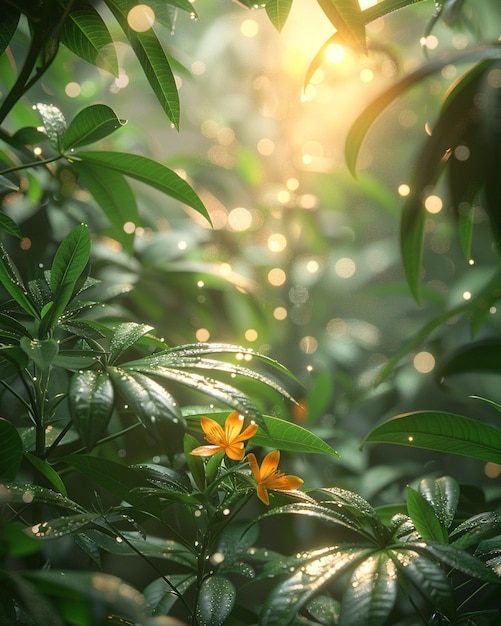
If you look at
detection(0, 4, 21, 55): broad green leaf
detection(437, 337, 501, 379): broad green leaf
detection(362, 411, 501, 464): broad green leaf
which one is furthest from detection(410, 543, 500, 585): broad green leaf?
detection(0, 4, 21, 55): broad green leaf

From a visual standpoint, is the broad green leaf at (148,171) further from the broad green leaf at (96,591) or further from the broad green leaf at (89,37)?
the broad green leaf at (96,591)

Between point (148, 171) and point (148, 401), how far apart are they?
30cm

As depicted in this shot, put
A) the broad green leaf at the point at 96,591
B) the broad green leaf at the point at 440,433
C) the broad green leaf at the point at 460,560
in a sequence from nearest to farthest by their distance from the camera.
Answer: the broad green leaf at the point at 96,591, the broad green leaf at the point at 460,560, the broad green leaf at the point at 440,433

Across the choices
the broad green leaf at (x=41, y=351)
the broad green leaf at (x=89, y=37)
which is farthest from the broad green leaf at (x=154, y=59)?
the broad green leaf at (x=41, y=351)

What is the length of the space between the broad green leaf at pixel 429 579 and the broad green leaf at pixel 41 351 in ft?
0.93

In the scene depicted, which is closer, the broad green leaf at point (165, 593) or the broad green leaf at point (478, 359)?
the broad green leaf at point (165, 593)

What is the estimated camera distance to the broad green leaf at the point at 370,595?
37 cm

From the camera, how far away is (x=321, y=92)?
1655 mm

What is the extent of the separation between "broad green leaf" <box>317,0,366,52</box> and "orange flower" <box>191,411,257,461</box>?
37 centimetres

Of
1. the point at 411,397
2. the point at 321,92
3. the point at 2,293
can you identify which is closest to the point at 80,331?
the point at 2,293

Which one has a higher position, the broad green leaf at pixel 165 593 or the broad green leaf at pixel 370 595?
the broad green leaf at pixel 370 595

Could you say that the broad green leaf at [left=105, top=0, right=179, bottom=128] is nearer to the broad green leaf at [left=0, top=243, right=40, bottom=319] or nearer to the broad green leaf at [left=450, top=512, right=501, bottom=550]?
the broad green leaf at [left=0, top=243, right=40, bottom=319]

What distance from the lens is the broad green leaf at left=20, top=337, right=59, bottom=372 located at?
40 cm

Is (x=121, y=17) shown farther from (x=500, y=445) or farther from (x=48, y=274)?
(x=500, y=445)
